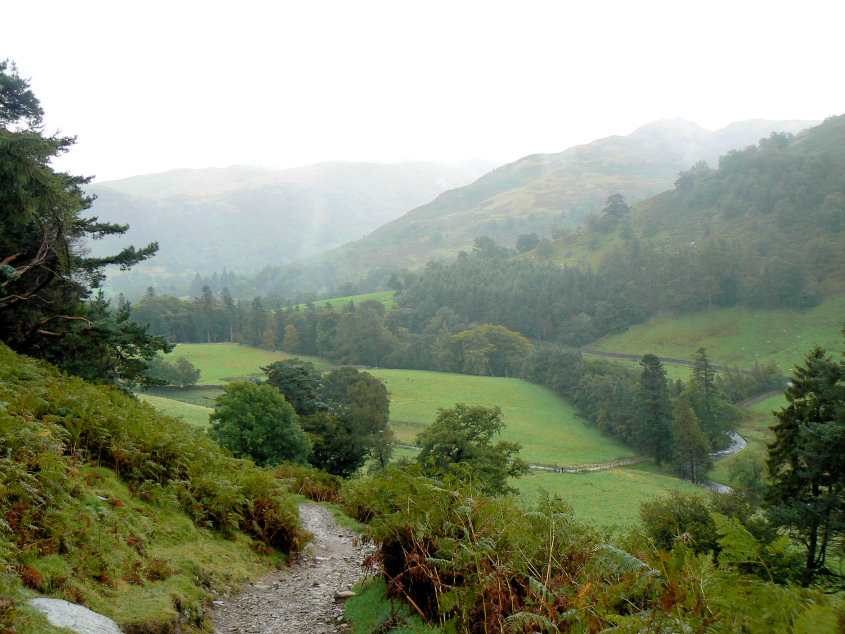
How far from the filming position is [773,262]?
115 m

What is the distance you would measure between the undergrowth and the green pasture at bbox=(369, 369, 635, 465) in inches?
1985

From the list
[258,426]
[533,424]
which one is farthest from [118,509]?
[533,424]

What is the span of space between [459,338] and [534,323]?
2854 centimetres

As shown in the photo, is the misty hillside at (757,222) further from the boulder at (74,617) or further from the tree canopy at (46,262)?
the boulder at (74,617)

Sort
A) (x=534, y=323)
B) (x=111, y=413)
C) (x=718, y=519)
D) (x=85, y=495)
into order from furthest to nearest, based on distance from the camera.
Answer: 1. (x=534, y=323)
2. (x=111, y=413)
3. (x=85, y=495)
4. (x=718, y=519)

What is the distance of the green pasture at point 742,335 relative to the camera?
95.2 meters

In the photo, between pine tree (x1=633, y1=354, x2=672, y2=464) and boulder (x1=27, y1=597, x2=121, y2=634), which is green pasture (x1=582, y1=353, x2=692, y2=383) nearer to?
pine tree (x1=633, y1=354, x2=672, y2=464)

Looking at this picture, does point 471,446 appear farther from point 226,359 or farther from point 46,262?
point 226,359

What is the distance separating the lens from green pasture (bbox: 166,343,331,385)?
3563 inches

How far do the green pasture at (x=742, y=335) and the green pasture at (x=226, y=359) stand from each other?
73920 millimetres

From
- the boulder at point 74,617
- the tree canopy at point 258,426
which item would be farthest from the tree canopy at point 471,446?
the boulder at point 74,617

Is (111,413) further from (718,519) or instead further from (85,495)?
(718,519)

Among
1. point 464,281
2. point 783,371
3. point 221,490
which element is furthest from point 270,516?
point 464,281

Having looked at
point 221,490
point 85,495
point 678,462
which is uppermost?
point 85,495
